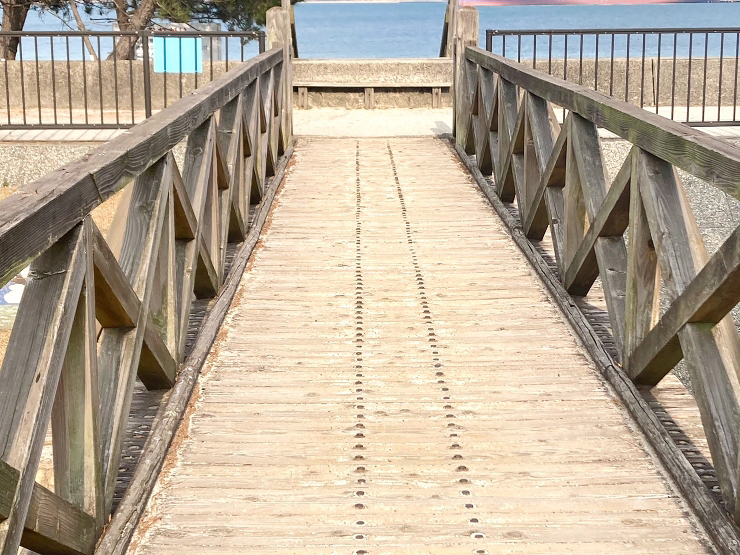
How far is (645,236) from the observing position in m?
4.12

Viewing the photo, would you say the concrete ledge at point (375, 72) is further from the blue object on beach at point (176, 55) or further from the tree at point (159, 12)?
the tree at point (159, 12)

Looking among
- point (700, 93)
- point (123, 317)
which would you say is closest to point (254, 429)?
point (123, 317)

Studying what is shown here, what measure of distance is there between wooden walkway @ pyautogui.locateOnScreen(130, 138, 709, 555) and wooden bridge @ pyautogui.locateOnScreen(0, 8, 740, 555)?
1 cm

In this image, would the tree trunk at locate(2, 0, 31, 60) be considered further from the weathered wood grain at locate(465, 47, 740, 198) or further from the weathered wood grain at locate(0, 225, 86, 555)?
the weathered wood grain at locate(0, 225, 86, 555)

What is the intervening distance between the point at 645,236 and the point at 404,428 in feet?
3.85

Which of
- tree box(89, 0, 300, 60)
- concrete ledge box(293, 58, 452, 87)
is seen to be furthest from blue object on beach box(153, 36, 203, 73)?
tree box(89, 0, 300, 60)

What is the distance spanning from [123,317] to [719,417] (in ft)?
6.21

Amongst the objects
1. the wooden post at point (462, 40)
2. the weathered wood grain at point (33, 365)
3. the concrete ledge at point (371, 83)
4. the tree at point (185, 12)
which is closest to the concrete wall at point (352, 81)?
the concrete ledge at point (371, 83)

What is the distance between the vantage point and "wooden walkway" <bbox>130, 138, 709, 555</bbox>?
3.21m

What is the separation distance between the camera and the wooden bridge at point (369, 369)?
2.94 metres

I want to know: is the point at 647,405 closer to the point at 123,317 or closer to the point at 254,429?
the point at 254,429

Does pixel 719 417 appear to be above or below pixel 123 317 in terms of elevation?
below

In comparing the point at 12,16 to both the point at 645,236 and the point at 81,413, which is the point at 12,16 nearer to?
the point at 645,236

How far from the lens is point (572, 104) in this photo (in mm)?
5219
